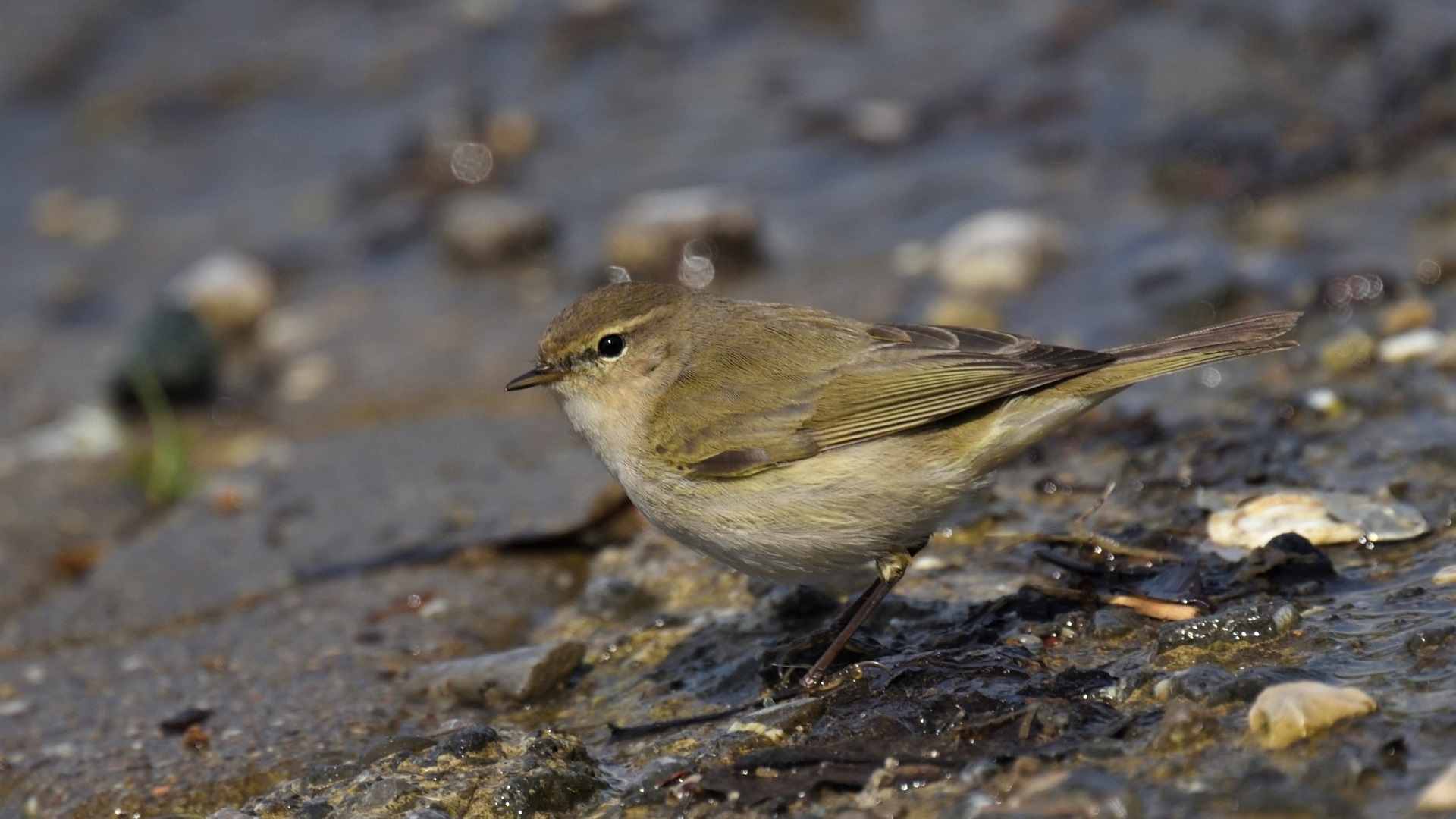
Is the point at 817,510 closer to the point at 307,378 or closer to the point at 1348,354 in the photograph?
the point at 1348,354

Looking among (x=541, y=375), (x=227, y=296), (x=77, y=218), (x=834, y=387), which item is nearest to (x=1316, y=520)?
(x=834, y=387)

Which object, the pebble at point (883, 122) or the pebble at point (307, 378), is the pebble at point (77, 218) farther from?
the pebble at point (883, 122)

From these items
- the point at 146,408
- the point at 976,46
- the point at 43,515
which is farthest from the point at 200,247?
the point at 976,46

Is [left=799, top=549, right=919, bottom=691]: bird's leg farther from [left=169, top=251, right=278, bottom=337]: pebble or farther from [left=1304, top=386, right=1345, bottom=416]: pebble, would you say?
[left=169, top=251, right=278, bottom=337]: pebble

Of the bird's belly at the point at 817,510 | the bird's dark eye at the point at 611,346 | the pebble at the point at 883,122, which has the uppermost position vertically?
the pebble at the point at 883,122

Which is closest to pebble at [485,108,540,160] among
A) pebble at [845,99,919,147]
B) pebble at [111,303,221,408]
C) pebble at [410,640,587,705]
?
pebble at [845,99,919,147]

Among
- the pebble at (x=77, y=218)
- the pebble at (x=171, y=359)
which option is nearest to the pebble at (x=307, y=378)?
Result: the pebble at (x=171, y=359)

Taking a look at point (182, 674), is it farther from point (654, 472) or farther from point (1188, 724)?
point (1188, 724)
